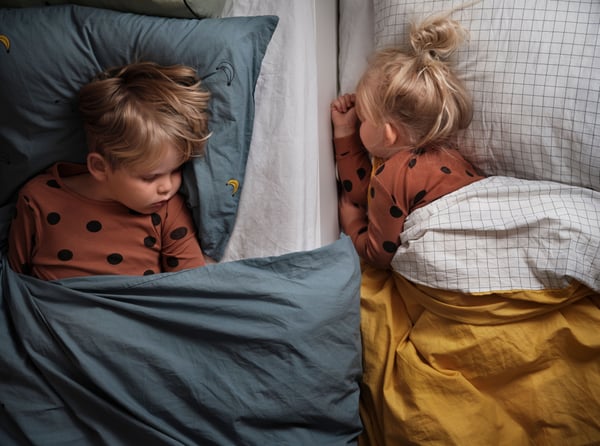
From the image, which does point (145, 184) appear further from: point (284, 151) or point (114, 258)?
point (284, 151)

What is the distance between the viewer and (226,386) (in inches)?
36.9

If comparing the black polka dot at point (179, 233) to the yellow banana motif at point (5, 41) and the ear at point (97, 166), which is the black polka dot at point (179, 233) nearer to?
the ear at point (97, 166)

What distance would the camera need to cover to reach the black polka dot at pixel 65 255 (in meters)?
1.01

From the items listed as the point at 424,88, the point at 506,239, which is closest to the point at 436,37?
the point at 424,88

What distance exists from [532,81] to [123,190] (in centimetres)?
79

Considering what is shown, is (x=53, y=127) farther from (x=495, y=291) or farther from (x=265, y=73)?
(x=495, y=291)

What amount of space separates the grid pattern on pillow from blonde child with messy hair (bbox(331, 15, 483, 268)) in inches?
1.4

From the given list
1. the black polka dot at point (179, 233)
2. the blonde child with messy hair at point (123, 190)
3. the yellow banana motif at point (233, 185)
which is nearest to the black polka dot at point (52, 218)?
the blonde child with messy hair at point (123, 190)

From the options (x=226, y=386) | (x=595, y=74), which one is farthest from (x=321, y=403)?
(x=595, y=74)

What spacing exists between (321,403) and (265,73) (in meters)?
0.64

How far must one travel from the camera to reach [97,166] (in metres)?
1.00

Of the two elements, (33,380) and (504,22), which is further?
(504,22)

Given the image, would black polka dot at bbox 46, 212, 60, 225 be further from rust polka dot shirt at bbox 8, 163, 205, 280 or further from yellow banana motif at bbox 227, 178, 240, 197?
yellow banana motif at bbox 227, 178, 240, 197

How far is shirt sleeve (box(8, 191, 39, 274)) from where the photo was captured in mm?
Result: 1017
